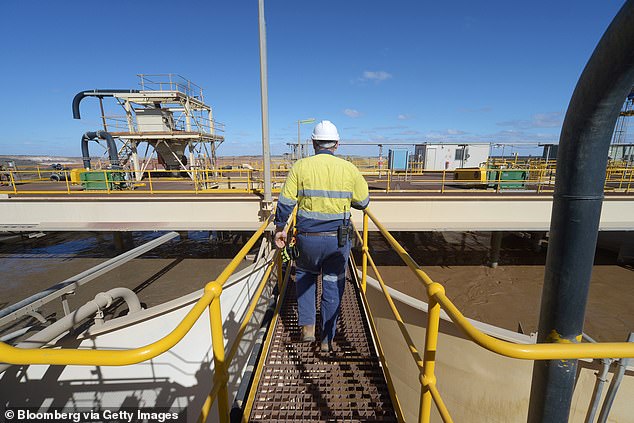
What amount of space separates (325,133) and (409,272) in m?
11.1

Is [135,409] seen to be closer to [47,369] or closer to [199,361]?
[199,361]

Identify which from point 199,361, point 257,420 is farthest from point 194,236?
point 257,420

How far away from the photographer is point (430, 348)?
1.58 metres

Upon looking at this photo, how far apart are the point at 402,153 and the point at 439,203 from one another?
34.6ft

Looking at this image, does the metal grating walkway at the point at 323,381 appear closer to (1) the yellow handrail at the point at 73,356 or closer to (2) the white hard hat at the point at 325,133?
(1) the yellow handrail at the point at 73,356

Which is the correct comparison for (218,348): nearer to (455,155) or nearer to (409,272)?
(409,272)

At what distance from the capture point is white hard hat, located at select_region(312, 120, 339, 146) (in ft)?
8.92

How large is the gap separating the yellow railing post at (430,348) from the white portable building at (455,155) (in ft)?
68.4

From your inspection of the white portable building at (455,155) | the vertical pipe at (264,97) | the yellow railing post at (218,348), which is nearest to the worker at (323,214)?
the yellow railing post at (218,348)

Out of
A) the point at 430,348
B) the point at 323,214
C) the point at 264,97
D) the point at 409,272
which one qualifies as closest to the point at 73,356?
the point at 430,348

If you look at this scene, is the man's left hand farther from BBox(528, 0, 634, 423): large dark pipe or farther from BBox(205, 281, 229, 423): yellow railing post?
BBox(528, 0, 634, 423): large dark pipe

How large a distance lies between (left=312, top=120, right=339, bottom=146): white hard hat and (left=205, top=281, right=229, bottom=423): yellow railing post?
68.2 inches

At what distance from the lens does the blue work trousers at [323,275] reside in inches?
106

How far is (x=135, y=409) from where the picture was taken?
5.18m
